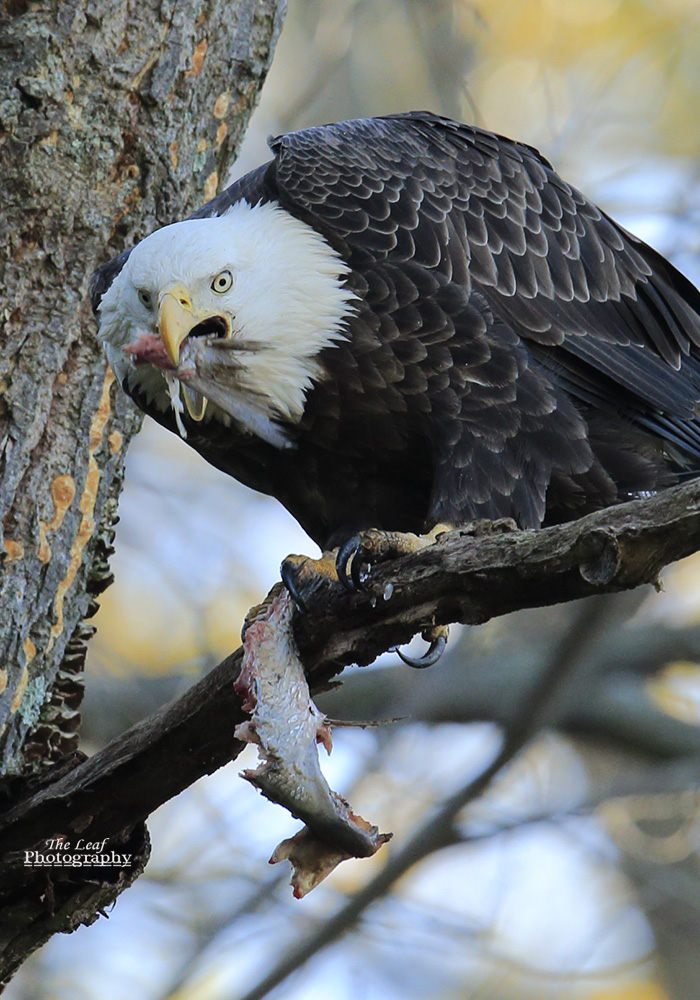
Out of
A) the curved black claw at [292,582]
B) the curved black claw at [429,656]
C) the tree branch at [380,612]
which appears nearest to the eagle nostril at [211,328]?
the curved black claw at [292,582]

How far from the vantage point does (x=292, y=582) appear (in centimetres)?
329

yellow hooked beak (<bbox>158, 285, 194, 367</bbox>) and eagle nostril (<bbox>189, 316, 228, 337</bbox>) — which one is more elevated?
eagle nostril (<bbox>189, 316, 228, 337</bbox>)

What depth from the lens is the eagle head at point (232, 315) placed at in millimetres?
3379

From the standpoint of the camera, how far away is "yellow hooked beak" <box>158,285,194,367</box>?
3.26 metres

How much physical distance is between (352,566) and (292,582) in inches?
15.3

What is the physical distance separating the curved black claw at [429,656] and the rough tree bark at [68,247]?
103cm

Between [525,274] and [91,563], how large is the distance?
1.60 metres

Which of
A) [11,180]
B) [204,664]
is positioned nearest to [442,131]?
[11,180]

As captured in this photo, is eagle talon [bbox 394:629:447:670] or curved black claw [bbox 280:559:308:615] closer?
curved black claw [bbox 280:559:308:615]

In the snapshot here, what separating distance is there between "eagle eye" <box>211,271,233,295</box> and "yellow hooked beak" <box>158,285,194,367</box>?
0.10 metres

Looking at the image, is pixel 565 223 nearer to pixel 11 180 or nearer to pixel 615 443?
pixel 615 443

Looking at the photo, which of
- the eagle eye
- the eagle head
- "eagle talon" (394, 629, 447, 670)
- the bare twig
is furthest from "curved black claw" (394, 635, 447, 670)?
the bare twig

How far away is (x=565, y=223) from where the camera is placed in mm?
4277

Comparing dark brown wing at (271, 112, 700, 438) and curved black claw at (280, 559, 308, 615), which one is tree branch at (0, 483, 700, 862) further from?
dark brown wing at (271, 112, 700, 438)
